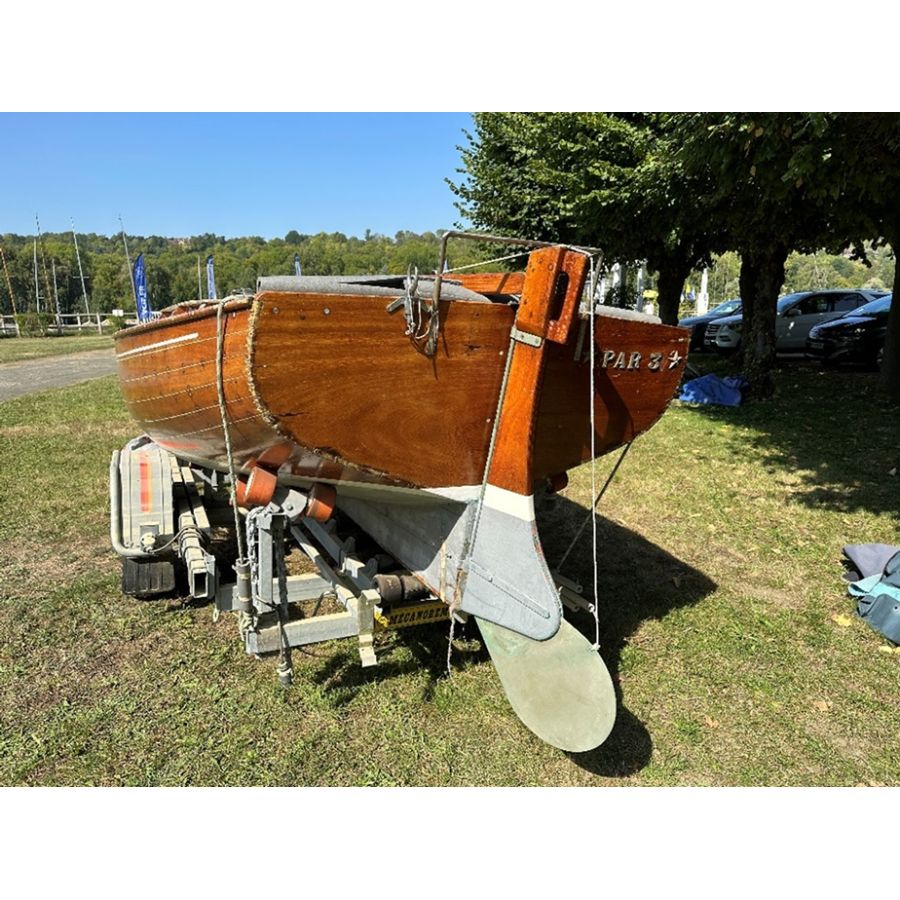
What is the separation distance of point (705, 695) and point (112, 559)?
4294 millimetres

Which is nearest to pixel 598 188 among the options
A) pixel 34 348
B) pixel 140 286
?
pixel 140 286

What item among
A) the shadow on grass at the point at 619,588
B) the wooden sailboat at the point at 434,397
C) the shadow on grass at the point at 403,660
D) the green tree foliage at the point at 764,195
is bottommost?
the shadow on grass at the point at 619,588

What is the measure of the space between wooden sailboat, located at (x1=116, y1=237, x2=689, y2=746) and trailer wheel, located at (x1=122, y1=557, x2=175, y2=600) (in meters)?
0.95

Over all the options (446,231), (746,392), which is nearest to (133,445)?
(446,231)

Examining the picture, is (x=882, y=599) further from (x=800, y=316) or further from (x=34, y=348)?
(x=34, y=348)

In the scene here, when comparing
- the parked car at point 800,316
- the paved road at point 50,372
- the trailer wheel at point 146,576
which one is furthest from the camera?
the parked car at point 800,316

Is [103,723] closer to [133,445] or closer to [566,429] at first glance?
[133,445]

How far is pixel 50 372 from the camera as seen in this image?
1941 cm

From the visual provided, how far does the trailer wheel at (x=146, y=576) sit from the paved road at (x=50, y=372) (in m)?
11.8

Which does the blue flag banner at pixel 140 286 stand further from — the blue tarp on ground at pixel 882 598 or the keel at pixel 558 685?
the blue tarp on ground at pixel 882 598

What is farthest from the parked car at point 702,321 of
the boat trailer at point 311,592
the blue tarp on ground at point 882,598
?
the boat trailer at point 311,592

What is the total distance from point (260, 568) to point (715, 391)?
10459 mm

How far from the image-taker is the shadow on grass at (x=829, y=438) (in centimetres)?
679

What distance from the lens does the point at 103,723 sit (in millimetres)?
3191
